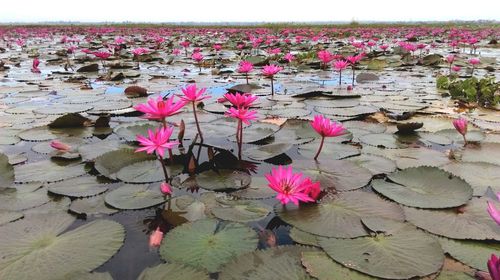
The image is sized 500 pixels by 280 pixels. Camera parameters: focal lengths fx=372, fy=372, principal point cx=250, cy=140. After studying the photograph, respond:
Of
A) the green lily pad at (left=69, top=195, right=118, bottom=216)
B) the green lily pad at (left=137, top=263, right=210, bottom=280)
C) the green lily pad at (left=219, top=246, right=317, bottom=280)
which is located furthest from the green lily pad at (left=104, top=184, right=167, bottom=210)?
the green lily pad at (left=219, top=246, right=317, bottom=280)

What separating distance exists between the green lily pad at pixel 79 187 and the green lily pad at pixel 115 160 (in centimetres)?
8

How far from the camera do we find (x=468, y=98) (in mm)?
3939

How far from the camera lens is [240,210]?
67.1 inches

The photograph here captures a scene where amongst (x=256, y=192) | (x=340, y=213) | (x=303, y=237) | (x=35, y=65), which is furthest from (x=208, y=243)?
(x=35, y=65)

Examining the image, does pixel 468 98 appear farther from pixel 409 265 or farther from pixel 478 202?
pixel 409 265

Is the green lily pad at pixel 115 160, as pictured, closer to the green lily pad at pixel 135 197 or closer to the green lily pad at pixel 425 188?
the green lily pad at pixel 135 197

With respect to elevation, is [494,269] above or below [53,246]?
above

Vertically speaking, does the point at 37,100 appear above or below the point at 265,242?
above

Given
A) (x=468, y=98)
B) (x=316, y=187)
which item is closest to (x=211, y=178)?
(x=316, y=187)

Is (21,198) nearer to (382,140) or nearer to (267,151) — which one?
(267,151)

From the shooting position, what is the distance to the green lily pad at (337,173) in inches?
76.2

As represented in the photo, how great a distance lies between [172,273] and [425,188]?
1.35 meters

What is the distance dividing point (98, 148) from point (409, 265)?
6.43ft

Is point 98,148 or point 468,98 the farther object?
point 468,98
